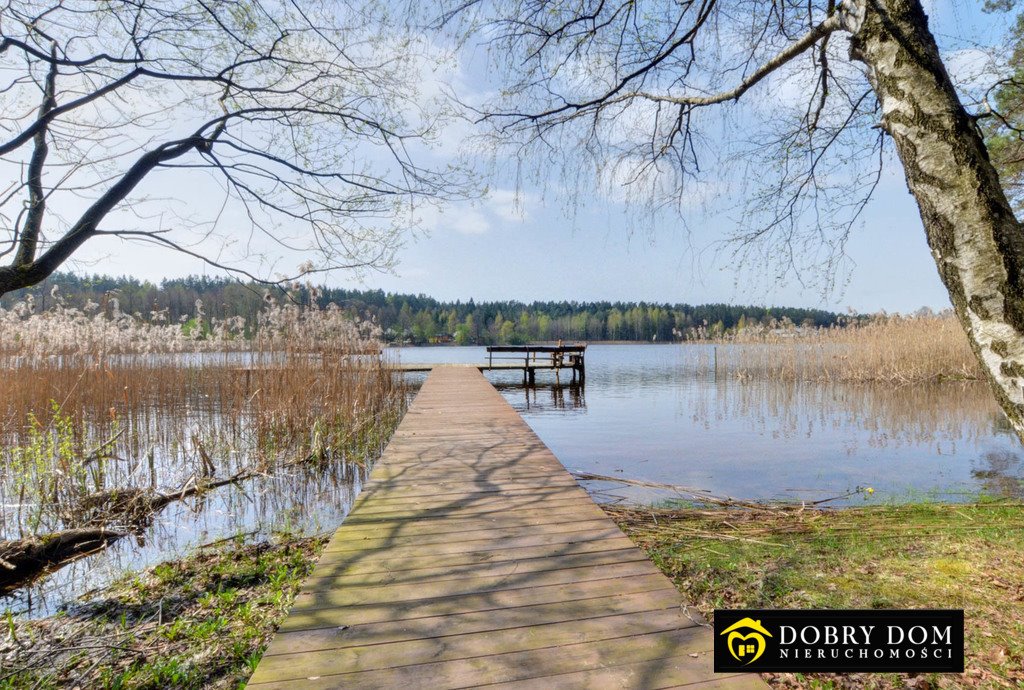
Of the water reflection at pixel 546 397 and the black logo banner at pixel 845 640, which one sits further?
the water reflection at pixel 546 397

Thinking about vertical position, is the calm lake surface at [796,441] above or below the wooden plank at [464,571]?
below

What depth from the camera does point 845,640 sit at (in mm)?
1795

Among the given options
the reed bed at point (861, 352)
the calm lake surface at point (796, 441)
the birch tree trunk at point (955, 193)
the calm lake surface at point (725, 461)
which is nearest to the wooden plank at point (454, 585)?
the birch tree trunk at point (955, 193)

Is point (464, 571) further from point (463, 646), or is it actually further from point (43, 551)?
point (43, 551)

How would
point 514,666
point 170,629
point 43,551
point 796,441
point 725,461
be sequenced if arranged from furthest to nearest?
point 796,441
point 725,461
point 43,551
point 170,629
point 514,666

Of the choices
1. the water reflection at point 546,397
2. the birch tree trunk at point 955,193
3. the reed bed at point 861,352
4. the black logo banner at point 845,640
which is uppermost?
the birch tree trunk at point 955,193

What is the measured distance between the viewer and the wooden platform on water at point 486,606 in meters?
1.49

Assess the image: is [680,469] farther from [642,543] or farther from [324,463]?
[324,463]

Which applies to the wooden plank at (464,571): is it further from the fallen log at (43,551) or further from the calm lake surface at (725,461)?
the fallen log at (43,551)

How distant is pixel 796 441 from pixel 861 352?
8.99 m

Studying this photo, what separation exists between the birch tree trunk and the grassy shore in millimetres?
1499

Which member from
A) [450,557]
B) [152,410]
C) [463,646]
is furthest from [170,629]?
[152,410]

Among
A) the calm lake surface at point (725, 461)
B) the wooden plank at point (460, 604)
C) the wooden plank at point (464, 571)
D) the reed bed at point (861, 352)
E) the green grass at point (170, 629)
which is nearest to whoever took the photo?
the wooden plank at point (460, 604)

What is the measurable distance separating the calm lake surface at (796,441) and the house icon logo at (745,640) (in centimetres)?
354
